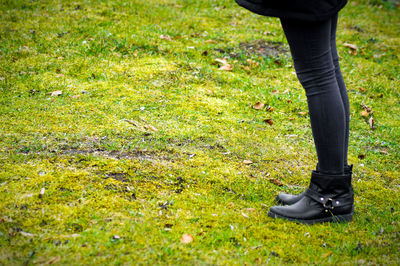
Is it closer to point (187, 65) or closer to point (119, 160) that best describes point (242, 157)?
point (119, 160)

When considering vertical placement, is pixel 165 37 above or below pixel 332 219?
above

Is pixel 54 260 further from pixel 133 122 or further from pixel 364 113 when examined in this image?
pixel 364 113

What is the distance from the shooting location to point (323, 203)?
215cm

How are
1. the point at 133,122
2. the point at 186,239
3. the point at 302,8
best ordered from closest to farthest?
the point at 302,8 → the point at 186,239 → the point at 133,122

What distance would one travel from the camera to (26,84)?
4.22 meters

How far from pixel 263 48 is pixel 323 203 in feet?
14.1

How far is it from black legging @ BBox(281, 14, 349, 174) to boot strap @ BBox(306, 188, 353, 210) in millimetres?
159

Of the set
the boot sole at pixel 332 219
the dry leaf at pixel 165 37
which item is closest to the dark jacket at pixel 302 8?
the boot sole at pixel 332 219

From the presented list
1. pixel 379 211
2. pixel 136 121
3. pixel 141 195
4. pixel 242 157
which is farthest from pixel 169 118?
pixel 379 211

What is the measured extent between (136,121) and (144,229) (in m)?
1.76

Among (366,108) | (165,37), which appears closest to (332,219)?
(366,108)

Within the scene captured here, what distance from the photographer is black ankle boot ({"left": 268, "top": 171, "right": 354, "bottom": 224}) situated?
2121 millimetres

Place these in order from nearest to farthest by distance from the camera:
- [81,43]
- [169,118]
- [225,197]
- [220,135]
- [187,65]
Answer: [225,197] < [220,135] < [169,118] < [187,65] < [81,43]

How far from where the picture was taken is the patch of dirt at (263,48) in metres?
5.80
